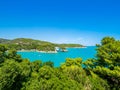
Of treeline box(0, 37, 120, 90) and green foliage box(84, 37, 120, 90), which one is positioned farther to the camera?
green foliage box(84, 37, 120, 90)

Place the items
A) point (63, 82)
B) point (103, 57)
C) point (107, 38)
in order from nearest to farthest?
point (63, 82), point (103, 57), point (107, 38)

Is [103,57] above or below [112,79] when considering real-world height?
above

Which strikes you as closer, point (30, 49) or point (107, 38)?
point (107, 38)

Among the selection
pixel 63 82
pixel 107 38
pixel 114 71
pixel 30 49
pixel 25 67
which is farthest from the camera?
pixel 30 49

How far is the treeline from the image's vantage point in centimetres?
1666

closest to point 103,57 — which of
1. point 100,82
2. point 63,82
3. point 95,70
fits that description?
point 95,70

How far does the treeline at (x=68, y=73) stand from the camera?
54.6 ft

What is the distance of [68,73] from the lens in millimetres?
22531

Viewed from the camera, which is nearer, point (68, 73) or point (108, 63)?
point (68, 73)

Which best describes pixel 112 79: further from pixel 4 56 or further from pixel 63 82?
pixel 4 56

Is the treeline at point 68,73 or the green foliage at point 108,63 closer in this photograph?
the treeline at point 68,73

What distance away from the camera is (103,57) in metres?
23.7

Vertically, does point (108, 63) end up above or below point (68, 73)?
above

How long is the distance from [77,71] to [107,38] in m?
6.09
